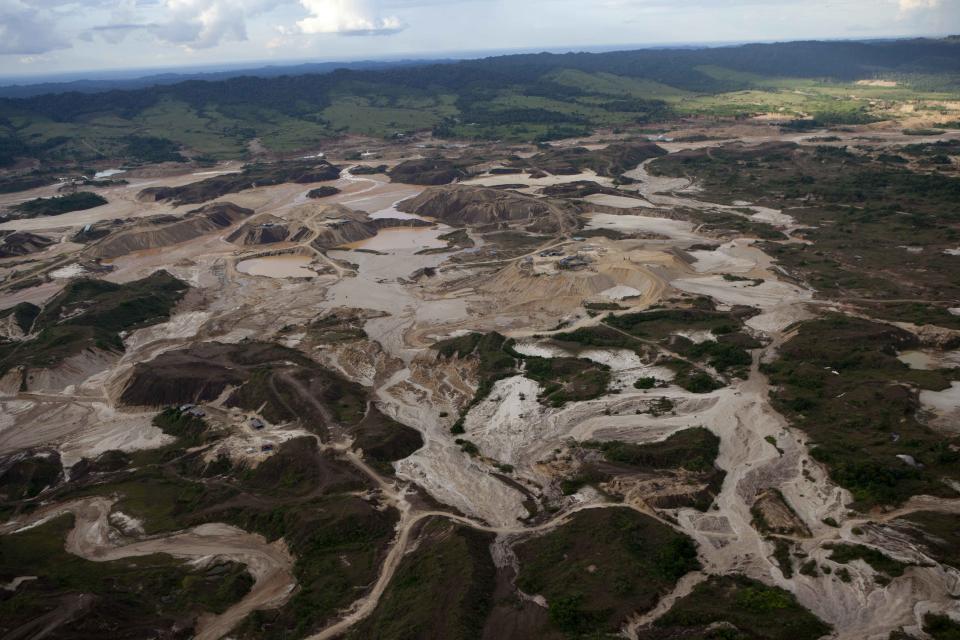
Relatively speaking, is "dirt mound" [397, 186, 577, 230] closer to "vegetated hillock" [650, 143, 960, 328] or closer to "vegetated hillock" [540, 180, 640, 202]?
"vegetated hillock" [540, 180, 640, 202]

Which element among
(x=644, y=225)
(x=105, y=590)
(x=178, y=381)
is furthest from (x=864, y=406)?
(x=644, y=225)

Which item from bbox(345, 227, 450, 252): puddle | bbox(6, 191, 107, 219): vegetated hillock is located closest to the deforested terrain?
bbox(345, 227, 450, 252): puddle

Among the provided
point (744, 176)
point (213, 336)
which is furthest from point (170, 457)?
point (744, 176)

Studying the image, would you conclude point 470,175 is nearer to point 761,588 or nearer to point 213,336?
point 213,336

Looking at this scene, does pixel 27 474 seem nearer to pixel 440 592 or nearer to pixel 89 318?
pixel 89 318

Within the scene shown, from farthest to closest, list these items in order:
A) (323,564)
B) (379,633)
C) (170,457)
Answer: (170,457), (323,564), (379,633)
